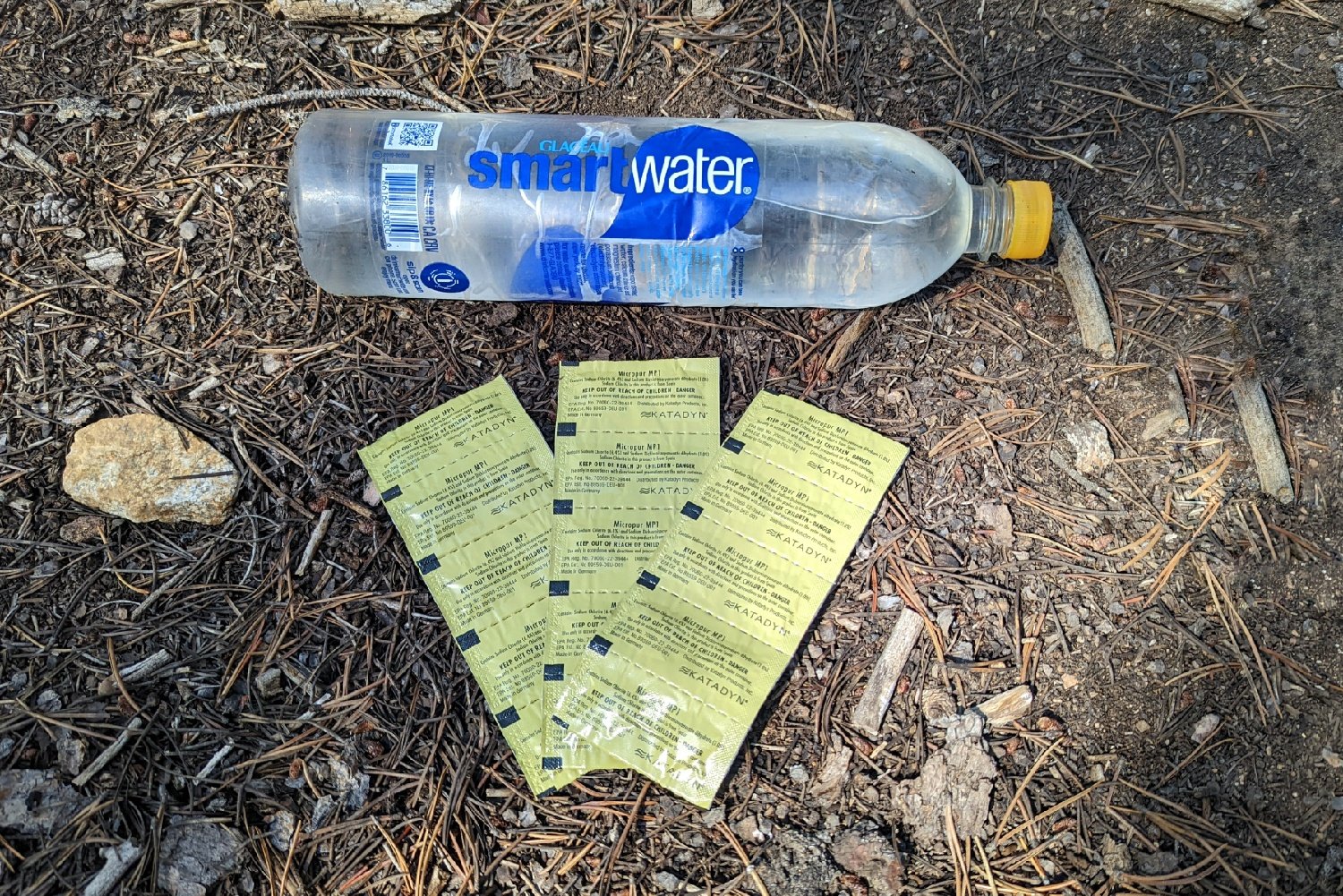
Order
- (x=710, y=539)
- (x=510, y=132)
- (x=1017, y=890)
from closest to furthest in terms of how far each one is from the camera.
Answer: (x=1017, y=890) → (x=710, y=539) → (x=510, y=132)

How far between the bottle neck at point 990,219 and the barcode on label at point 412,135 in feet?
4.09

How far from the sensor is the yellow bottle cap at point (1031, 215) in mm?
1803

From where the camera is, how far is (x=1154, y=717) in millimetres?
1628

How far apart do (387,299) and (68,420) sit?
76 cm

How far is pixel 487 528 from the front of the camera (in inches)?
72.0

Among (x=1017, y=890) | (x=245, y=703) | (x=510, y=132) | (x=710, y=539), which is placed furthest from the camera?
(x=510, y=132)

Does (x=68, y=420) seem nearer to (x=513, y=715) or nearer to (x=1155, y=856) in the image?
(x=513, y=715)

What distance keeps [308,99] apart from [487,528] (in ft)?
4.12

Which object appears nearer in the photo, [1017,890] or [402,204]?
[1017,890]

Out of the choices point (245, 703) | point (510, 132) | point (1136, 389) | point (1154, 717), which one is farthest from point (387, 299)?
point (1154, 717)

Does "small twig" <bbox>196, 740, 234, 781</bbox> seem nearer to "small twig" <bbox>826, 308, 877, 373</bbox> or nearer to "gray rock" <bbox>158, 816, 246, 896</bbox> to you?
"gray rock" <bbox>158, 816, 246, 896</bbox>

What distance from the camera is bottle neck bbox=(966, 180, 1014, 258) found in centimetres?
184

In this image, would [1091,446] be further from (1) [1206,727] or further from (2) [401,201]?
(2) [401,201]

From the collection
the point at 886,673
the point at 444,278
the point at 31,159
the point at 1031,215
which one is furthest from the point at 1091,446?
the point at 31,159
